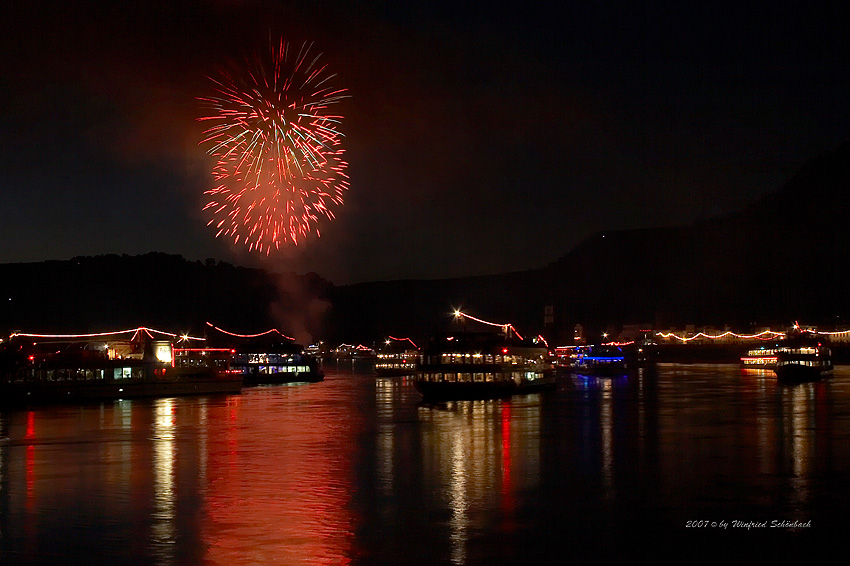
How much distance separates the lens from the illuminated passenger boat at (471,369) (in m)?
66.1

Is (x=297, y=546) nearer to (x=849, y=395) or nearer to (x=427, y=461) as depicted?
(x=427, y=461)

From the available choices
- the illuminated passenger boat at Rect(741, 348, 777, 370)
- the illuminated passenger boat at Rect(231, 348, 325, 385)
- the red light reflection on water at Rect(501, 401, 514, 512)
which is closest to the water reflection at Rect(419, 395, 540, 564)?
the red light reflection on water at Rect(501, 401, 514, 512)

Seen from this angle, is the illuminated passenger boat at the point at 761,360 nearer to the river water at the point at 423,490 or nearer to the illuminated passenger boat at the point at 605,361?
the illuminated passenger boat at the point at 605,361

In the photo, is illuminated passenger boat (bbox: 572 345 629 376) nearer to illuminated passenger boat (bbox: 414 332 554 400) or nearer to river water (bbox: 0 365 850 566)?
illuminated passenger boat (bbox: 414 332 554 400)

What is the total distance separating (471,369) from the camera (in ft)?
223

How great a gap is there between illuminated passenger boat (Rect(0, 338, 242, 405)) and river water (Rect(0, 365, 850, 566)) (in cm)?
2296

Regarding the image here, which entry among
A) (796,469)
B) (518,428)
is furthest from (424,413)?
(796,469)

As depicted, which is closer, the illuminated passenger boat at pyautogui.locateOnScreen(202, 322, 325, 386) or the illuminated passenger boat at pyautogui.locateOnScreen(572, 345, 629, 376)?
the illuminated passenger boat at pyautogui.locateOnScreen(202, 322, 325, 386)

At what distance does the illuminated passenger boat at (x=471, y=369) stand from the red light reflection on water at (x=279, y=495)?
852 inches

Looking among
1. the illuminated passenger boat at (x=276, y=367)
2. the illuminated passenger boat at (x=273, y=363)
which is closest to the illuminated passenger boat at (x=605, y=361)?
the illuminated passenger boat at (x=273, y=363)

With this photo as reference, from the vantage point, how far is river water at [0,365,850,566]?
1745 cm

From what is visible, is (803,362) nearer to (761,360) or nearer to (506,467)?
(761,360)

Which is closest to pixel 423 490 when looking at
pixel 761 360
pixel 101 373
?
pixel 101 373

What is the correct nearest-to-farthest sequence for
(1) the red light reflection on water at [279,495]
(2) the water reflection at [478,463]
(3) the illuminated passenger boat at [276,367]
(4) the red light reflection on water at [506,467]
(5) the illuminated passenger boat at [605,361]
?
(1) the red light reflection on water at [279,495]
(2) the water reflection at [478,463]
(4) the red light reflection on water at [506,467]
(3) the illuminated passenger boat at [276,367]
(5) the illuminated passenger boat at [605,361]
